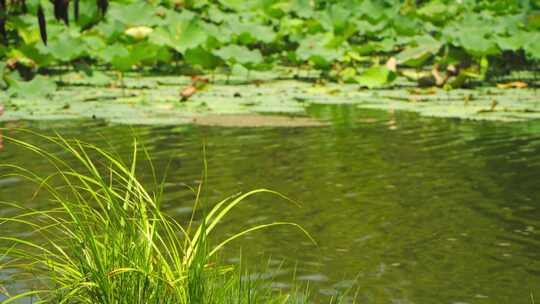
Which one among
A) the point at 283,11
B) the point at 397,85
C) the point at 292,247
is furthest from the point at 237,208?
the point at 283,11

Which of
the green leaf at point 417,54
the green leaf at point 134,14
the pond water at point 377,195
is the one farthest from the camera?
the green leaf at point 134,14

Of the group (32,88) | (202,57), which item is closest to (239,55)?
(202,57)

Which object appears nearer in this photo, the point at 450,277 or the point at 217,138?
the point at 450,277

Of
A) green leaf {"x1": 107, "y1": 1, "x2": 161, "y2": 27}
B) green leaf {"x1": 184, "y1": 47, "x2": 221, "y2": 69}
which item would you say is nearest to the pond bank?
green leaf {"x1": 184, "y1": 47, "x2": 221, "y2": 69}

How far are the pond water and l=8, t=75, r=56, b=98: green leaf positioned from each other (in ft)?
4.07

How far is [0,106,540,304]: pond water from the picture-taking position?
4480 mm

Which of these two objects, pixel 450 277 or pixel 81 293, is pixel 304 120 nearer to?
pixel 450 277

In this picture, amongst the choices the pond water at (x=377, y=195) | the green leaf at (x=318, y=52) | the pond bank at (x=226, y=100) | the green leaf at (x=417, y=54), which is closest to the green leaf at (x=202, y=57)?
the pond bank at (x=226, y=100)

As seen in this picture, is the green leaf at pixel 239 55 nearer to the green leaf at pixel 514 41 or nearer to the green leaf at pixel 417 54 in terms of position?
the green leaf at pixel 417 54

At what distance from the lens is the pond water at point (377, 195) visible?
4480 mm

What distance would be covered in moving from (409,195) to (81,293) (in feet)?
9.44

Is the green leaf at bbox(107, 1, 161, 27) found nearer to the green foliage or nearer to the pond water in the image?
the green foliage

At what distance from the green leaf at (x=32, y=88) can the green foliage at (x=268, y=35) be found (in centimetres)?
79

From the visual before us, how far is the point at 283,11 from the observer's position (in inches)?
595
